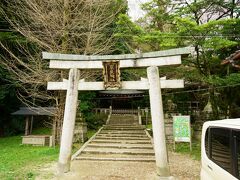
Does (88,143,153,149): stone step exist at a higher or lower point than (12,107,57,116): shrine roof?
lower

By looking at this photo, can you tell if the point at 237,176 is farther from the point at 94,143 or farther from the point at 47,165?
the point at 94,143

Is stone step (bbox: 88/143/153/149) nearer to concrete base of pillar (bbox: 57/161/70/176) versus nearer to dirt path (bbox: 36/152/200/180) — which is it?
dirt path (bbox: 36/152/200/180)

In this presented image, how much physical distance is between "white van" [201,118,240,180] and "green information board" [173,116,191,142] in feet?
24.5

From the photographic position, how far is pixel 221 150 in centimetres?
385

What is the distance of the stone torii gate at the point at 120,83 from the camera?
316 inches

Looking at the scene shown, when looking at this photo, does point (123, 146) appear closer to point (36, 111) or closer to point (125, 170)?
point (125, 170)

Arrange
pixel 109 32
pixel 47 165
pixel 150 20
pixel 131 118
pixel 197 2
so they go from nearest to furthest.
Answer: pixel 47 165 → pixel 197 2 → pixel 150 20 → pixel 109 32 → pixel 131 118

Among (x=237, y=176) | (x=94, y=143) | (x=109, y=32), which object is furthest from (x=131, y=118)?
(x=237, y=176)

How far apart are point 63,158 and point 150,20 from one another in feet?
35.2

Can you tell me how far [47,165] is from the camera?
9.72m

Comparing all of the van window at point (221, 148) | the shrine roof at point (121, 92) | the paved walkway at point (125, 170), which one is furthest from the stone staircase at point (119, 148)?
the shrine roof at point (121, 92)

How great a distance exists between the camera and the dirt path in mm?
8039

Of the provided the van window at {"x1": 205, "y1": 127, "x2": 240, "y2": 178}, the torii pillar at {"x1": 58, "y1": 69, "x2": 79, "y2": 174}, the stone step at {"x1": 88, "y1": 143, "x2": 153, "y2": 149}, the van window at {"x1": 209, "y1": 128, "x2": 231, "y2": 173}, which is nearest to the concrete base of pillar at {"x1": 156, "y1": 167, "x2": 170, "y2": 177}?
the torii pillar at {"x1": 58, "y1": 69, "x2": 79, "y2": 174}

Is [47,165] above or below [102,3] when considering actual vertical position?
below
